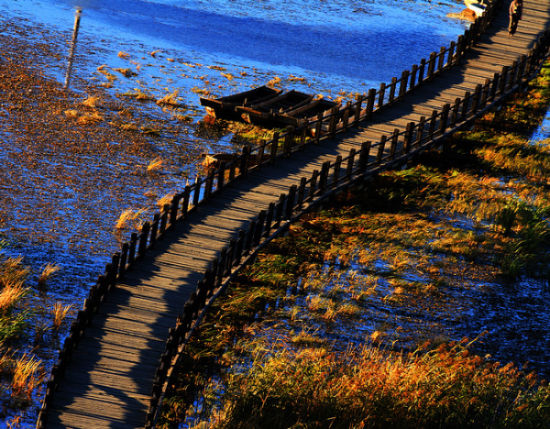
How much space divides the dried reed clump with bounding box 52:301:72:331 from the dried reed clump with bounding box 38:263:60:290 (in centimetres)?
100

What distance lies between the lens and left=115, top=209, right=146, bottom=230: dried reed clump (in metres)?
18.5

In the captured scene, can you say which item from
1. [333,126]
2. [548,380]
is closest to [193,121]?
[333,126]

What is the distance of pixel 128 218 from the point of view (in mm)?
19000

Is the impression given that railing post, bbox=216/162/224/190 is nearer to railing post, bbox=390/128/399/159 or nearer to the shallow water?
the shallow water

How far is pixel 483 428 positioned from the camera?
37.6 feet

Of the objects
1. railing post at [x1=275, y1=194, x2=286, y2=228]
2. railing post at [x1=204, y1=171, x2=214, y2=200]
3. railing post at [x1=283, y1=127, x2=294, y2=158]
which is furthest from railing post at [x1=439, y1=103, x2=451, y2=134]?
railing post at [x1=204, y1=171, x2=214, y2=200]

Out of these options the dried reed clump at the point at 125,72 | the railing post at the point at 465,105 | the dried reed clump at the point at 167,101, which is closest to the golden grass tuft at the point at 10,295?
the railing post at the point at 465,105

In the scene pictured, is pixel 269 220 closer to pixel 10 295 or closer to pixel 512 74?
pixel 10 295

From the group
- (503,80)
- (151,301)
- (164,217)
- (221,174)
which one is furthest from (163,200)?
(503,80)

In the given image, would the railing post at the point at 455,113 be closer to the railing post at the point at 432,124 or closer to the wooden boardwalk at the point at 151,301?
the railing post at the point at 432,124

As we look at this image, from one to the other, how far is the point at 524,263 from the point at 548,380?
484cm

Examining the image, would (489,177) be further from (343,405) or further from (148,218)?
(343,405)

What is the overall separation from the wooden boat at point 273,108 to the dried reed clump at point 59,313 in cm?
1434

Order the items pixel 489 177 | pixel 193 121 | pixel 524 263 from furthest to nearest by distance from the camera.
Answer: pixel 193 121 → pixel 489 177 → pixel 524 263
